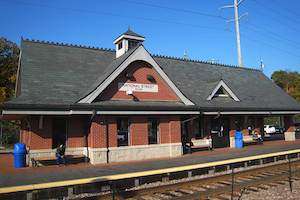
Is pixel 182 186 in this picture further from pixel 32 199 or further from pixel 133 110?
pixel 133 110

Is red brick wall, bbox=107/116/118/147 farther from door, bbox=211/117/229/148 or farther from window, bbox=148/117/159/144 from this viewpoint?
door, bbox=211/117/229/148

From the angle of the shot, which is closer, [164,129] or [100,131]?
[100,131]

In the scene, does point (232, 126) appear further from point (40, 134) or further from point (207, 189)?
point (40, 134)

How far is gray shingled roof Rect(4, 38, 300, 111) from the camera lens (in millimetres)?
13692

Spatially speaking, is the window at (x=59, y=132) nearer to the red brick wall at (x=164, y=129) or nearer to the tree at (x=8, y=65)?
the red brick wall at (x=164, y=129)

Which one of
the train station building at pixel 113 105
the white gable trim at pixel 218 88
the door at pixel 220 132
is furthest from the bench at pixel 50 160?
the door at pixel 220 132

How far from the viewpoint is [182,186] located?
8.95 meters

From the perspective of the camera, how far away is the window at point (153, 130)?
1548 centimetres

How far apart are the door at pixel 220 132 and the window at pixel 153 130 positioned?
228 inches

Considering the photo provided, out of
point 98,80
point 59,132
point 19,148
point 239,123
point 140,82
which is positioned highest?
point 98,80

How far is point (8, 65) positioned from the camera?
93.4ft

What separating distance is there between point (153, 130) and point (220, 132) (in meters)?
7.09

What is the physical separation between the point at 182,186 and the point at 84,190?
3458 millimetres

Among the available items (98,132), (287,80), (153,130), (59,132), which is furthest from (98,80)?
(287,80)
